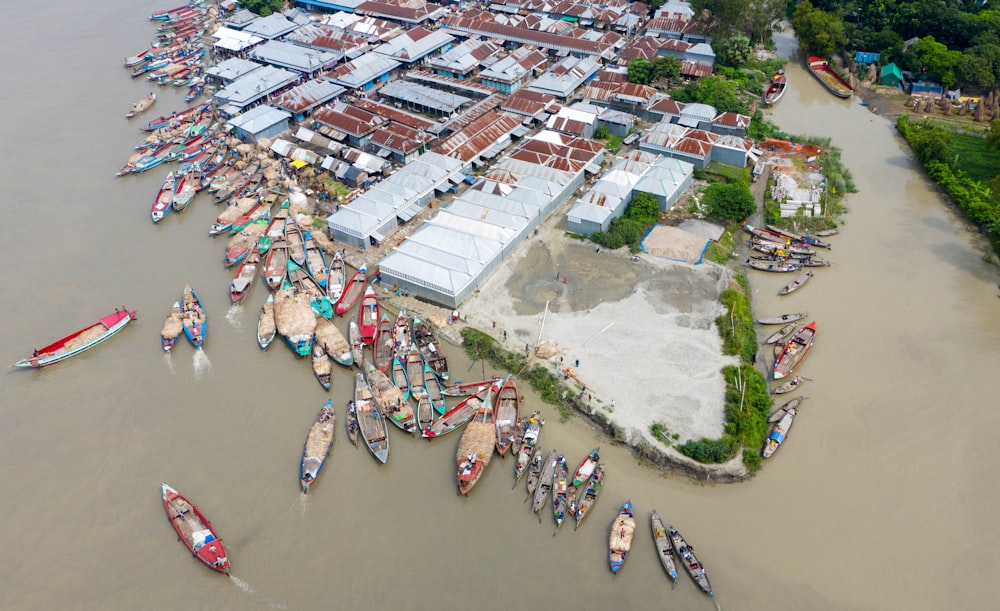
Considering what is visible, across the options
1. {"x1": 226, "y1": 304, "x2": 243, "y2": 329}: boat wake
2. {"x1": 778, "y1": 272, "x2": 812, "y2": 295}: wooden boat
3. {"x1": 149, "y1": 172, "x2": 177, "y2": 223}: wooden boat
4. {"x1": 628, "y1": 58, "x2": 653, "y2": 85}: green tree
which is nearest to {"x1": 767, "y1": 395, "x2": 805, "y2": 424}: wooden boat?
{"x1": 778, "y1": 272, "x2": 812, "y2": 295}: wooden boat

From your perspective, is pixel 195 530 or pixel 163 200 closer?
pixel 195 530

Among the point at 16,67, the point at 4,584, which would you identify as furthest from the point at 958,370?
the point at 16,67

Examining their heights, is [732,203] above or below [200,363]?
above

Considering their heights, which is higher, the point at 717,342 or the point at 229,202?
the point at 717,342

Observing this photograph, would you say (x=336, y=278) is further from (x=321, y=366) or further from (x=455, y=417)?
(x=455, y=417)

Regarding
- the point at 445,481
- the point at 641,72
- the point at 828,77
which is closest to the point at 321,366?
the point at 445,481

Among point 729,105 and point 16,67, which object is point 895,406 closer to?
point 729,105
